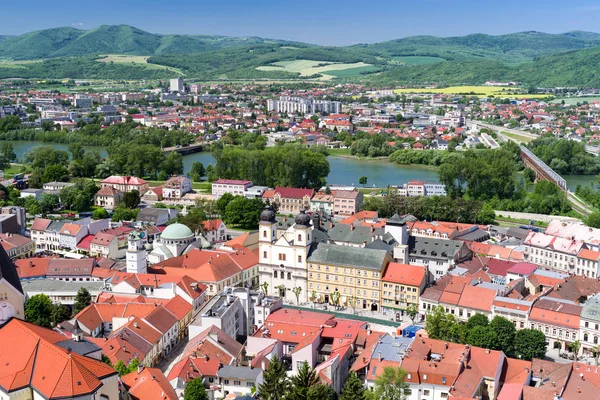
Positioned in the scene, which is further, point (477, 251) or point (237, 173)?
point (237, 173)

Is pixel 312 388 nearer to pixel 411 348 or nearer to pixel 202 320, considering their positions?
pixel 411 348

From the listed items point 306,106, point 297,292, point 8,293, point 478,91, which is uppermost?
point 478,91

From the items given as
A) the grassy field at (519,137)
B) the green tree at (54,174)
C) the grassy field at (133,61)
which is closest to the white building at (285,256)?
the green tree at (54,174)

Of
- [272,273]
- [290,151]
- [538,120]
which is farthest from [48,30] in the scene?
[272,273]

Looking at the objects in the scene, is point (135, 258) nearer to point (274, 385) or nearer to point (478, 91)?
point (274, 385)

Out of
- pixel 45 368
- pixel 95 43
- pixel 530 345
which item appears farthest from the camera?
pixel 95 43

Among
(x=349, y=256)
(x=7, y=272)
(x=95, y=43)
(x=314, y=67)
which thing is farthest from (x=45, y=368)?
(x=95, y=43)
